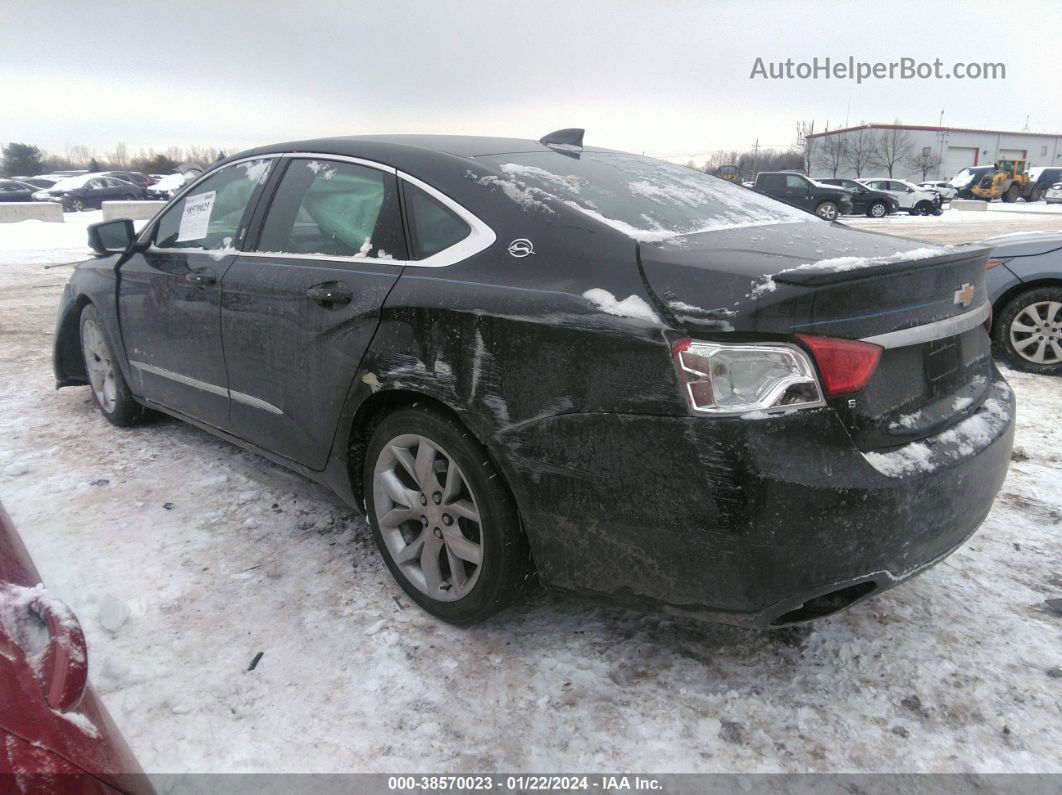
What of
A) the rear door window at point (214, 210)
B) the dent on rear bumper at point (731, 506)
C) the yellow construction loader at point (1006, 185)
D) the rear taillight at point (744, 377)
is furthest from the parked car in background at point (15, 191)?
the yellow construction loader at point (1006, 185)

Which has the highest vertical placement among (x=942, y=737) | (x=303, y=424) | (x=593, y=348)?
(x=593, y=348)

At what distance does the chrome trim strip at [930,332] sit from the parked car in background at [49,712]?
1827 millimetres

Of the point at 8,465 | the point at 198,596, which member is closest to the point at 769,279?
the point at 198,596

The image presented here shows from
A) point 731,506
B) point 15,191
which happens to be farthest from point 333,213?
point 15,191

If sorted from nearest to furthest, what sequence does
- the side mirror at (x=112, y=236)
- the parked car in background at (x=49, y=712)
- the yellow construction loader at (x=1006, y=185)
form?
the parked car in background at (x=49, y=712)
the side mirror at (x=112, y=236)
the yellow construction loader at (x=1006, y=185)

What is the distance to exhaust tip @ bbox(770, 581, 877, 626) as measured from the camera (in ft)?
6.46

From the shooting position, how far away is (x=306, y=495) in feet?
11.7

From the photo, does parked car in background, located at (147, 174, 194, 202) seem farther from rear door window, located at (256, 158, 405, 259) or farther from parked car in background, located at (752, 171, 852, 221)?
rear door window, located at (256, 158, 405, 259)

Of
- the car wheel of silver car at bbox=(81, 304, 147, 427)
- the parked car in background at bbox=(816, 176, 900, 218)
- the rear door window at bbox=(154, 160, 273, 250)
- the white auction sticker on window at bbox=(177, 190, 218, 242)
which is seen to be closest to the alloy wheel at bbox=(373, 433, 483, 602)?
the rear door window at bbox=(154, 160, 273, 250)

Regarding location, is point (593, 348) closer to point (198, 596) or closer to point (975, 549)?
point (198, 596)

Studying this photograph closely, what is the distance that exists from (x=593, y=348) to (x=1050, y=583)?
209 cm

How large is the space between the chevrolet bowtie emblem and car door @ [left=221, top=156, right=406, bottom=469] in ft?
5.70

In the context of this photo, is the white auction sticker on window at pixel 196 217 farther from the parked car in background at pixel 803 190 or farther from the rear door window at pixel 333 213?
the parked car in background at pixel 803 190

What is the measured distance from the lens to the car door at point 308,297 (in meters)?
2.61
